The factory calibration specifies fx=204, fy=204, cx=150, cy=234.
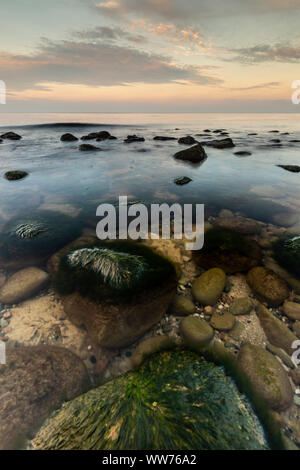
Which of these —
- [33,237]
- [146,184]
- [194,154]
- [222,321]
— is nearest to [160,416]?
[222,321]

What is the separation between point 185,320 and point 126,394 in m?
1.44

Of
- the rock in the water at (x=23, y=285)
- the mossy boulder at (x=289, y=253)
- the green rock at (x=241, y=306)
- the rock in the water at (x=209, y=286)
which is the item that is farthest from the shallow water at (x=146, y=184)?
the green rock at (x=241, y=306)

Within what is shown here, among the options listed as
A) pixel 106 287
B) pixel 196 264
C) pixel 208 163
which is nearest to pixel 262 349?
pixel 196 264

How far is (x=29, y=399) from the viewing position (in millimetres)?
2582

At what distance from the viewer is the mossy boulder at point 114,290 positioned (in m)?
3.41

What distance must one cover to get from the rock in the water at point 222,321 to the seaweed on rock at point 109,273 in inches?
42.6

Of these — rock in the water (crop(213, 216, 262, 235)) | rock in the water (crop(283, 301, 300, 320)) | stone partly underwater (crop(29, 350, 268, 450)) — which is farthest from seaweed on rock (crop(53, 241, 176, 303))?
rock in the water (crop(213, 216, 262, 235))

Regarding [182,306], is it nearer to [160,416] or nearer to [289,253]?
[160,416]

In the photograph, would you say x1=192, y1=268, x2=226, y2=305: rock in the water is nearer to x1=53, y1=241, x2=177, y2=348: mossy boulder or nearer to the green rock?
the green rock

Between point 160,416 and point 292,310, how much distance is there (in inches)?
116

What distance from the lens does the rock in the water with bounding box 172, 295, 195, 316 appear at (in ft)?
12.4

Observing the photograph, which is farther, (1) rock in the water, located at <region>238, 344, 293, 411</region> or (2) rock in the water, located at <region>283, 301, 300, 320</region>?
(2) rock in the water, located at <region>283, 301, 300, 320</region>

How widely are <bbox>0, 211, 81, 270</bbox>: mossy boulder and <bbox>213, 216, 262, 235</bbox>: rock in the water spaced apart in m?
4.54
